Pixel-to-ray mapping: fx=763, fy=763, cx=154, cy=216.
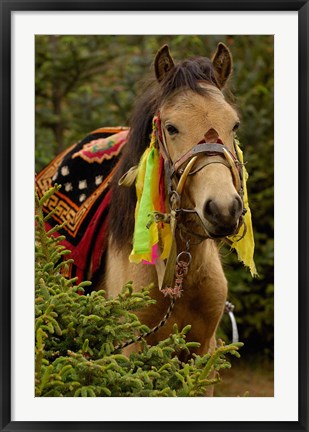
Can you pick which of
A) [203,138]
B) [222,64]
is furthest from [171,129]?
[222,64]

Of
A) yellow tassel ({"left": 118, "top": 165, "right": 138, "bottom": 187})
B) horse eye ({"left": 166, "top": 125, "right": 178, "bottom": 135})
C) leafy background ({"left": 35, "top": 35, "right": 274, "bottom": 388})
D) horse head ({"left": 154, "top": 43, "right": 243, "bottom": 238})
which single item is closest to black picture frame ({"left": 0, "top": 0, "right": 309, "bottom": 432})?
horse head ({"left": 154, "top": 43, "right": 243, "bottom": 238})

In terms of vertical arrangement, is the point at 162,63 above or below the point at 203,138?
above

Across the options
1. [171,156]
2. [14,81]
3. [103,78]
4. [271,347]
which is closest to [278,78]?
[171,156]

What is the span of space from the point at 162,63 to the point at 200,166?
621 mm

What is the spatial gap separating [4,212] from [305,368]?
40.6 inches

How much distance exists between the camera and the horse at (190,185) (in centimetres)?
276

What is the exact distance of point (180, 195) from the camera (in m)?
2.93

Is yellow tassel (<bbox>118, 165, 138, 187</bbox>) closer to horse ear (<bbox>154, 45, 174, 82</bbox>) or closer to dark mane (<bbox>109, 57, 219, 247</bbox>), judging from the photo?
dark mane (<bbox>109, 57, 219, 247</bbox>)

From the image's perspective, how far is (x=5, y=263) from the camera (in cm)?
223

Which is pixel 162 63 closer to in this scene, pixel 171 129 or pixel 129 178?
pixel 171 129

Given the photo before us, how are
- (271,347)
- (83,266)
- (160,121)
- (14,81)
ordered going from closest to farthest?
(14,81) → (160,121) → (83,266) → (271,347)

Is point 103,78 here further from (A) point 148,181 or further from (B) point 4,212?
(B) point 4,212

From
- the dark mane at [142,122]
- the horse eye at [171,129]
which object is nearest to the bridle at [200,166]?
the horse eye at [171,129]

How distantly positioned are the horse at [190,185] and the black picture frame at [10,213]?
36 centimetres
